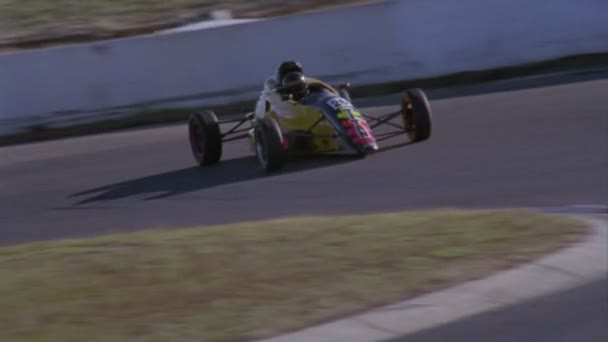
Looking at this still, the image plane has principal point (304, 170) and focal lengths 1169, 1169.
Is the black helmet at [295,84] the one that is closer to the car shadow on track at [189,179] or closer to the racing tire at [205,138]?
the car shadow on track at [189,179]

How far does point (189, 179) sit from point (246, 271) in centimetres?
608

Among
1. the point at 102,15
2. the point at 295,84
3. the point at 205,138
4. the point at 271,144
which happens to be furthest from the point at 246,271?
the point at 102,15

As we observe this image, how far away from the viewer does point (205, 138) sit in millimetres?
14406

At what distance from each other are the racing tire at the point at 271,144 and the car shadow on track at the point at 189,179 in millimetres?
116

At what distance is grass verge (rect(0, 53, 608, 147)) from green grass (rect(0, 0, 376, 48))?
16.5ft

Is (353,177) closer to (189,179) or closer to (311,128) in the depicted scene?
(311,128)

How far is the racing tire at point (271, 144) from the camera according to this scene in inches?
520

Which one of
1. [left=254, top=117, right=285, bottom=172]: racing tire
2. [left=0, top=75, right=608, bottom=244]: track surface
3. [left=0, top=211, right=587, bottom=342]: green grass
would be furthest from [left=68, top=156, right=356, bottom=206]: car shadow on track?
[left=0, top=211, right=587, bottom=342]: green grass

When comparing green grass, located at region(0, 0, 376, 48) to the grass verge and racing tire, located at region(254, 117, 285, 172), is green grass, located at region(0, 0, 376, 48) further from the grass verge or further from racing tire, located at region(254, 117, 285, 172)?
racing tire, located at region(254, 117, 285, 172)

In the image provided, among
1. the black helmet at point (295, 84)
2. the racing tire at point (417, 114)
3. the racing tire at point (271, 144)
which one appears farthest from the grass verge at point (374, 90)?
the racing tire at point (271, 144)

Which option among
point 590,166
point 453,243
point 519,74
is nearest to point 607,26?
point 519,74

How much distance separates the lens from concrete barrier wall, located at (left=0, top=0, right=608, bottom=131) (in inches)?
768

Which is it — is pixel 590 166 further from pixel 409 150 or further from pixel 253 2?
pixel 253 2

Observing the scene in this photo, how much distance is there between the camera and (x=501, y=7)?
780 inches
